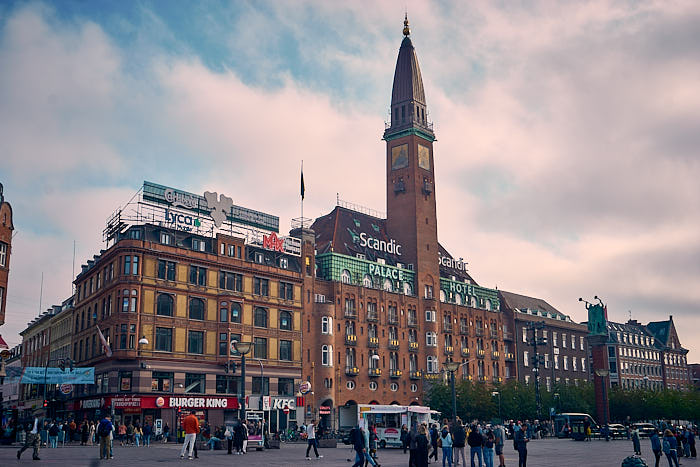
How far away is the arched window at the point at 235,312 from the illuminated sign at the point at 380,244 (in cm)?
2488

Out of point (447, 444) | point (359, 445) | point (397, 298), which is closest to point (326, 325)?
point (397, 298)

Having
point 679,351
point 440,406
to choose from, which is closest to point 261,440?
point 440,406

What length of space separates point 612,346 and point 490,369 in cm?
4404

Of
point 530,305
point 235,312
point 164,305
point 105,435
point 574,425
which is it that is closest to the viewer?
point 105,435

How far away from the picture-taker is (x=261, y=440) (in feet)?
152

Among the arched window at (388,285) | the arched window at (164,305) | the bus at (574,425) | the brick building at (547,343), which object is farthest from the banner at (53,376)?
the brick building at (547,343)

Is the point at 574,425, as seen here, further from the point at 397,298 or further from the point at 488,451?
the point at 488,451

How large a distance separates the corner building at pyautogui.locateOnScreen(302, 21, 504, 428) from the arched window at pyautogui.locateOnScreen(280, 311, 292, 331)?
2494 mm

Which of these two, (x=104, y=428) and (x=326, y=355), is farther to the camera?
(x=326, y=355)

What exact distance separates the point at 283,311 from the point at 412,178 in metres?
28.5

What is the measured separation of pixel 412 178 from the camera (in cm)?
9931

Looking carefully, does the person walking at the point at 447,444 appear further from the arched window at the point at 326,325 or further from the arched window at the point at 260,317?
the arched window at the point at 326,325

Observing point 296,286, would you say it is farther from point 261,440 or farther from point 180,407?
point 261,440

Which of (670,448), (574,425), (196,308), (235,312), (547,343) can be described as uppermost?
(196,308)
